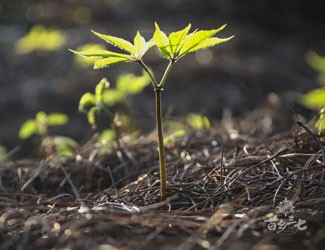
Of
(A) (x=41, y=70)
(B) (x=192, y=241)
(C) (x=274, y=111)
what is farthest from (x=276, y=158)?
(A) (x=41, y=70)

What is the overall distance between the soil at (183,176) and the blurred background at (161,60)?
Answer: 0.03m

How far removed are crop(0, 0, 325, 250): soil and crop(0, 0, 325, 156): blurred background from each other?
29mm

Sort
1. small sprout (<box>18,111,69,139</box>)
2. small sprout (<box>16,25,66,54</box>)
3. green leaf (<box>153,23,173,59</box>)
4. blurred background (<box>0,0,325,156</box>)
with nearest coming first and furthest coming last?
green leaf (<box>153,23,173,59</box>) < small sprout (<box>18,111,69,139</box>) < blurred background (<box>0,0,325,156</box>) < small sprout (<box>16,25,66,54</box>)

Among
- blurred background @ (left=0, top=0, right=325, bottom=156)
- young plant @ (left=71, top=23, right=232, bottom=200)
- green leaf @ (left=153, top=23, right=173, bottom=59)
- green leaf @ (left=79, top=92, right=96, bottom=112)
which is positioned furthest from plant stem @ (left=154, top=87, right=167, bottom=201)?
blurred background @ (left=0, top=0, right=325, bottom=156)

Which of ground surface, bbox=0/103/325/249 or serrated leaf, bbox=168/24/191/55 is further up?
serrated leaf, bbox=168/24/191/55

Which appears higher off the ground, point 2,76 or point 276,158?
point 2,76

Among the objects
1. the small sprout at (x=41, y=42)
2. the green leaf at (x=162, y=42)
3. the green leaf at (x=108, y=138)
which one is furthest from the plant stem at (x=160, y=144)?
the small sprout at (x=41, y=42)

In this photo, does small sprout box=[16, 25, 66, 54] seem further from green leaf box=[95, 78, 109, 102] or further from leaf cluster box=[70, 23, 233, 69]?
leaf cluster box=[70, 23, 233, 69]

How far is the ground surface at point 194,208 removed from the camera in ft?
4.42

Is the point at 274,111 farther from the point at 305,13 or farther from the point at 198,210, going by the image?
the point at 305,13

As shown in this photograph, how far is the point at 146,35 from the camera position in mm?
6594

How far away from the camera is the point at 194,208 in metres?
1.64

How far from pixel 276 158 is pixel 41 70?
4.86m

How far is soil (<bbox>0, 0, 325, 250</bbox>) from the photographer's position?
139 cm
